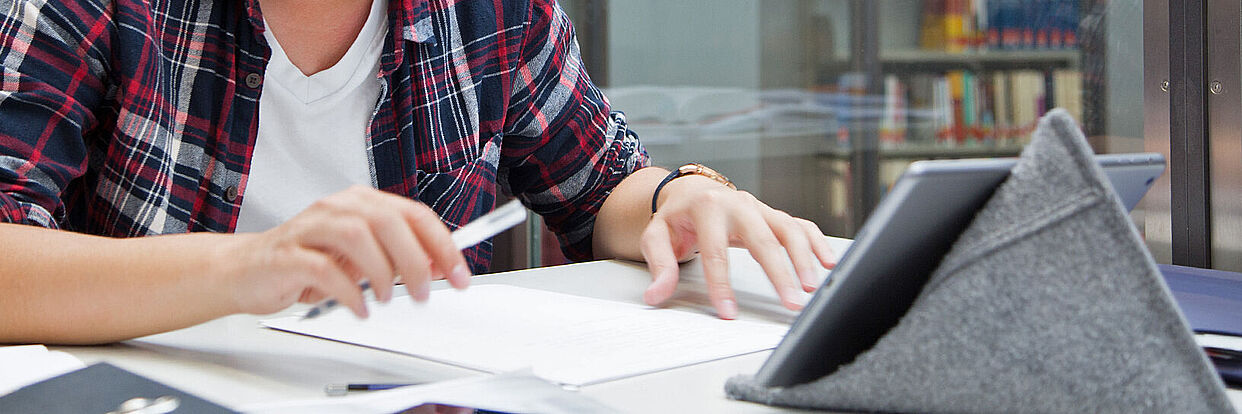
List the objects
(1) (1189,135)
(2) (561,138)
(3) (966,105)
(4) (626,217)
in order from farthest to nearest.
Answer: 1. (3) (966,105)
2. (1) (1189,135)
3. (2) (561,138)
4. (4) (626,217)

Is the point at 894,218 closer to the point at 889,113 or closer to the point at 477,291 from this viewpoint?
the point at 477,291

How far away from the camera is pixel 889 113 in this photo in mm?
2682

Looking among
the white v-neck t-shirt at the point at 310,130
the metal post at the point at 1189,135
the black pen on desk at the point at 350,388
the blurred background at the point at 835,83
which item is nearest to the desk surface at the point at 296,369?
the black pen on desk at the point at 350,388

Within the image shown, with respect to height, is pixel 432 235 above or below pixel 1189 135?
above

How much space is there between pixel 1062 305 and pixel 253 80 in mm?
752

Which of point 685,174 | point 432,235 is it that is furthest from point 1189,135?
point 432,235

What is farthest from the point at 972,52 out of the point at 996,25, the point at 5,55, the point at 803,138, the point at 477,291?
the point at 5,55

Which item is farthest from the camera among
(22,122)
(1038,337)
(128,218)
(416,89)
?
(416,89)

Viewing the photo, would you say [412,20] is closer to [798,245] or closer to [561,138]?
[561,138]

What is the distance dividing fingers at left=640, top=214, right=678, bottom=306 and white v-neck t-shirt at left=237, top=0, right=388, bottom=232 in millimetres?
333

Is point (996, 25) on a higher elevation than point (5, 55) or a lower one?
lower

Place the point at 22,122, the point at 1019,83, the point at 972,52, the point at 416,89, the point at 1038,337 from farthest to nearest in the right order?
the point at 972,52 → the point at 1019,83 → the point at 416,89 → the point at 22,122 → the point at 1038,337

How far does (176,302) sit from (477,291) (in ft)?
0.81

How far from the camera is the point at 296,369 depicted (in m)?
0.52
